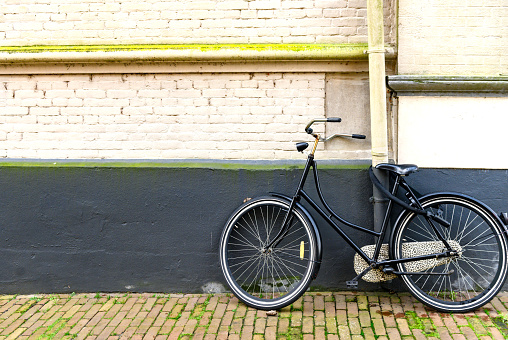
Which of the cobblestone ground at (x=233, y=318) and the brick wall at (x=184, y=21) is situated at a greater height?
the brick wall at (x=184, y=21)

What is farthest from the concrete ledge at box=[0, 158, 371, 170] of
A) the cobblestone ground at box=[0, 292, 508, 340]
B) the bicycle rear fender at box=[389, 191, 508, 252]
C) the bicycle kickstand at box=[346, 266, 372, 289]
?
the cobblestone ground at box=[0, 292, 508, 340]

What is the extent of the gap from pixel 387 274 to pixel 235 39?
2.35m

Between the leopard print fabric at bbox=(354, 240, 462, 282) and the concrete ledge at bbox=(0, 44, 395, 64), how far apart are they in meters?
1.59

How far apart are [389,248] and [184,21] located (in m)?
2.58

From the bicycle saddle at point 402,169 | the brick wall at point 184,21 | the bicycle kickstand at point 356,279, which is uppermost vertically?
the brick wall at point 184,21

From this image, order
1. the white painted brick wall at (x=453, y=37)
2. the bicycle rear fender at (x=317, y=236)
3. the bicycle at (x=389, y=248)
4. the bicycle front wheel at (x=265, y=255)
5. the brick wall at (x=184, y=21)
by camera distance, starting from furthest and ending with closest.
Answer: the bicycle front wheel at (x=265, y=255), the brick wall at (x=184, y=21), the white painted brick wall at (x=453, y=37), the bicycle rear fender at (x=317, y=236), the bicycle at (x=389, y=248)

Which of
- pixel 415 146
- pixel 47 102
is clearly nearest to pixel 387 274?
pixel 415 146

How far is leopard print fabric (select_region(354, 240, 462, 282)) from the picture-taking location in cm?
390

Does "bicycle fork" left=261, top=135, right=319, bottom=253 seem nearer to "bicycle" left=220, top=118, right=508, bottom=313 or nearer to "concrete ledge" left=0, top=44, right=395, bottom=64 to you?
"bicycle" left=220, top=118, right=508, bottom=313

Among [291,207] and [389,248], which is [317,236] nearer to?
[291,207]

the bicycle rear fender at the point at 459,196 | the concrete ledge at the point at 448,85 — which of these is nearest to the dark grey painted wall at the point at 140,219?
the bicycle rear fender at the point at 459,196

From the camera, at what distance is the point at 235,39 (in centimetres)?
426

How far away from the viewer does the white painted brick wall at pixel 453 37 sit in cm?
407

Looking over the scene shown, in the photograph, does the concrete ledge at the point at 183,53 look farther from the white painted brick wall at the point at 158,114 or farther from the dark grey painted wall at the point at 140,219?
the dark grey painted wall at the point at 140,219
